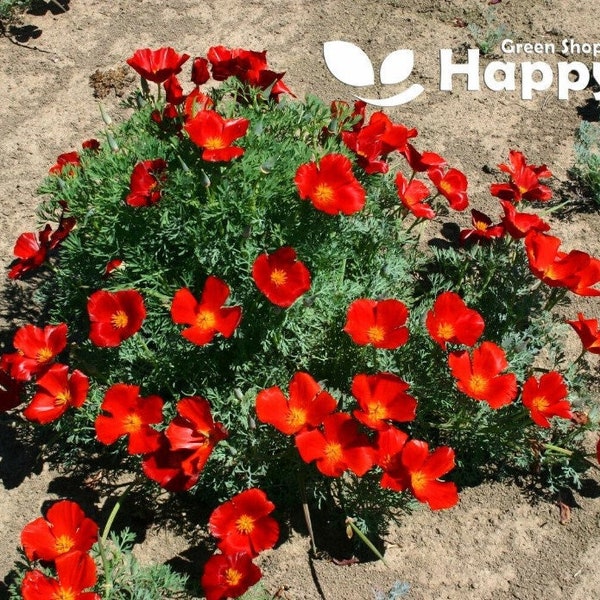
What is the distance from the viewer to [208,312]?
7.03 feet

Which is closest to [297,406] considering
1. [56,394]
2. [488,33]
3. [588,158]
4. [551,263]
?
[56,394]

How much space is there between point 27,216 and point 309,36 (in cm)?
210

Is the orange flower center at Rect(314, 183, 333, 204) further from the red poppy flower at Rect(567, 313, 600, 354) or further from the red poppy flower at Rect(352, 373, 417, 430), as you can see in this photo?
the red poppy flower at Rect(567, 313, 600, 354)

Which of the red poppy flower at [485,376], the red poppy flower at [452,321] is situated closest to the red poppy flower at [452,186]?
the red poppy flower at [452,321]

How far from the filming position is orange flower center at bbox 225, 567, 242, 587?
6.59 feet

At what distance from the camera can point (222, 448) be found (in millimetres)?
2367

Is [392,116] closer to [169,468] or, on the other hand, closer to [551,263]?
[551,263]

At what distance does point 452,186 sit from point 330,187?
30.4 inches

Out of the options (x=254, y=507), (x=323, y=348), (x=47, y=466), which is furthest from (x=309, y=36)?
(x=254, y=507)

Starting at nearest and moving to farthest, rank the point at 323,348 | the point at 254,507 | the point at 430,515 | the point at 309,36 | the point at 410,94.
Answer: the point at 254,507, the point at 323,348, the point at 430,515, the point at 410,94, the point at 309,36

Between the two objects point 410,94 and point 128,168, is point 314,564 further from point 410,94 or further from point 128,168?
point 410,94

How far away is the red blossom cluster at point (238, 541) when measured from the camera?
6.61 feet

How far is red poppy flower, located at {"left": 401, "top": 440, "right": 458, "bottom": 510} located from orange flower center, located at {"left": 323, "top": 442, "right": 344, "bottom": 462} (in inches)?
7.3

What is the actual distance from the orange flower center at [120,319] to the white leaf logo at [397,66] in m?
2.75
